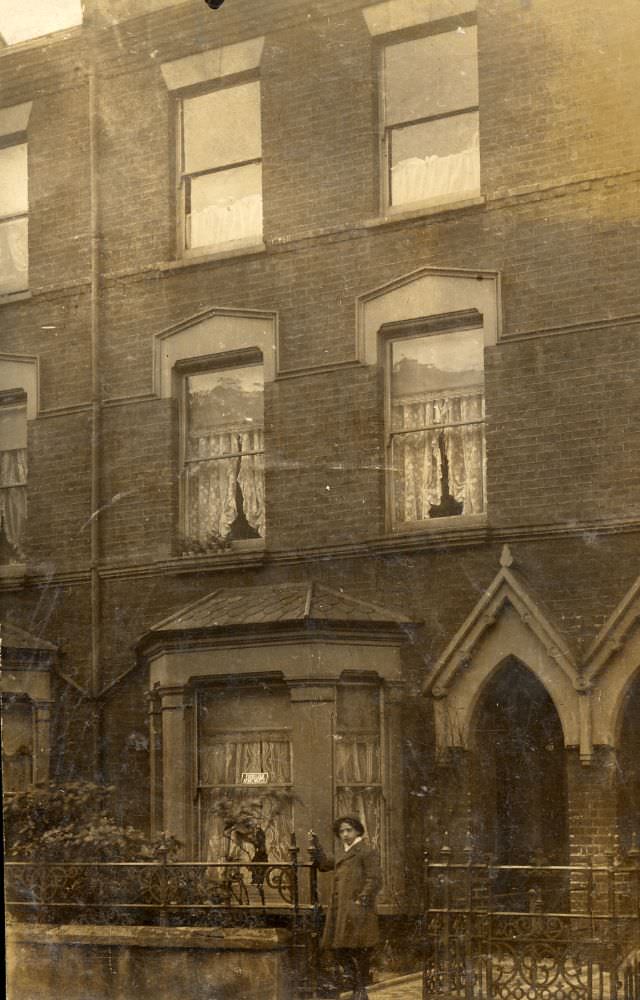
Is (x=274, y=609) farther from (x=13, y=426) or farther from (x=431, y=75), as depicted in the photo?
(x=431, y=75)

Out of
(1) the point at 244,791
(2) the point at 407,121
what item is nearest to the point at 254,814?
(1) the point at 244,791

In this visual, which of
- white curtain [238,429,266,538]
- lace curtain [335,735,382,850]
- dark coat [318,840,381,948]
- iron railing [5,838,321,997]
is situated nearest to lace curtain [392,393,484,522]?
white curtain [238,429,266,538]

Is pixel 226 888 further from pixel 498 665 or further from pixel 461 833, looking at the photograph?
pixel 498 665

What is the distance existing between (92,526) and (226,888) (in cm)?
135

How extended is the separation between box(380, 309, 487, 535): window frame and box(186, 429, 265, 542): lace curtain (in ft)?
1.49

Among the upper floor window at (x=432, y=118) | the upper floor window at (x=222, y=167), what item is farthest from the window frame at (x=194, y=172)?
the upper floor window at (x=432, y=118)

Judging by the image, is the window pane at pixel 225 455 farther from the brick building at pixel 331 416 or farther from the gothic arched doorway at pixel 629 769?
the gothic arched doorway at pixel 629 769

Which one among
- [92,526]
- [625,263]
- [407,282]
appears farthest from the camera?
[92,526]

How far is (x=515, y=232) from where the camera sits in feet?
15.5

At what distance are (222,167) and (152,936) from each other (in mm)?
2642

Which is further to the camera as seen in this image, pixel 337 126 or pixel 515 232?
pixel 337 126

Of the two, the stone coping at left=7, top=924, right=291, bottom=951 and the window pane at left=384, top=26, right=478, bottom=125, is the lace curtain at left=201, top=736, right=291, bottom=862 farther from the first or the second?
the window pane at left=384, top=26, right=478, bottom=125

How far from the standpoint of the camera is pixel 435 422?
4.85 meters

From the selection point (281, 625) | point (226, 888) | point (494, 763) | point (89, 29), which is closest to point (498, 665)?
point (494, 763)
